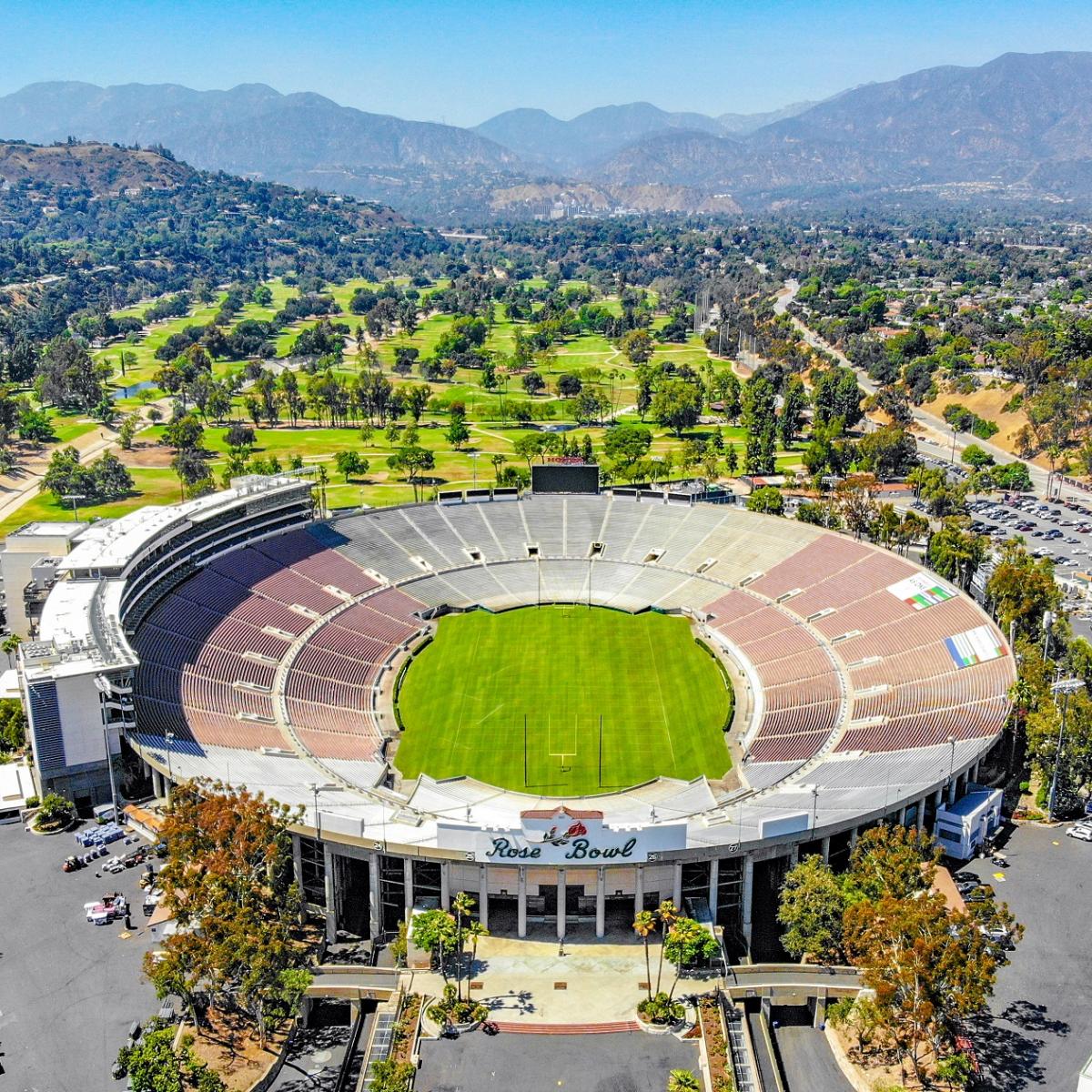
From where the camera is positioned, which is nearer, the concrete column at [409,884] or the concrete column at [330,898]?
the concrete column at [409,884]

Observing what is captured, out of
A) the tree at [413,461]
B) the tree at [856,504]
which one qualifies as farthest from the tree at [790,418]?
the tree at [413,461]

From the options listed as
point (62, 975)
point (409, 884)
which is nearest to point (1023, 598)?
point (409, 884)

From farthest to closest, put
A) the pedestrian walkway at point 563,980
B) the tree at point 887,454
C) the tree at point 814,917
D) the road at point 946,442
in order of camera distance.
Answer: the road at point 946,442 → the tree at point 887,454 → the tree at point 814,917 → the pedestrian walkway at point 563,980

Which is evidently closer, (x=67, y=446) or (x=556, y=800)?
(x=556, y=800)

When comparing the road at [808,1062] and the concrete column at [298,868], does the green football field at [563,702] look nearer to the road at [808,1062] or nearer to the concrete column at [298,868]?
the concrete column at [298,868]

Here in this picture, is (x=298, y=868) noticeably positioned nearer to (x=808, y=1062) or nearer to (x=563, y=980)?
(x=563, y=980)

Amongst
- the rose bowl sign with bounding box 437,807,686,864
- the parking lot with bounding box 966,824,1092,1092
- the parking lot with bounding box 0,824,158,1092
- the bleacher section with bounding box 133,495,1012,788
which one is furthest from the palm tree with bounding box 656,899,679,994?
the parking lot with bounding box 0,824,158,1092

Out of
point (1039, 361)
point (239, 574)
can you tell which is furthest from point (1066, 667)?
point (1039, 361)

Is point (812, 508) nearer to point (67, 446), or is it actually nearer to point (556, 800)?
point (556, 800)
